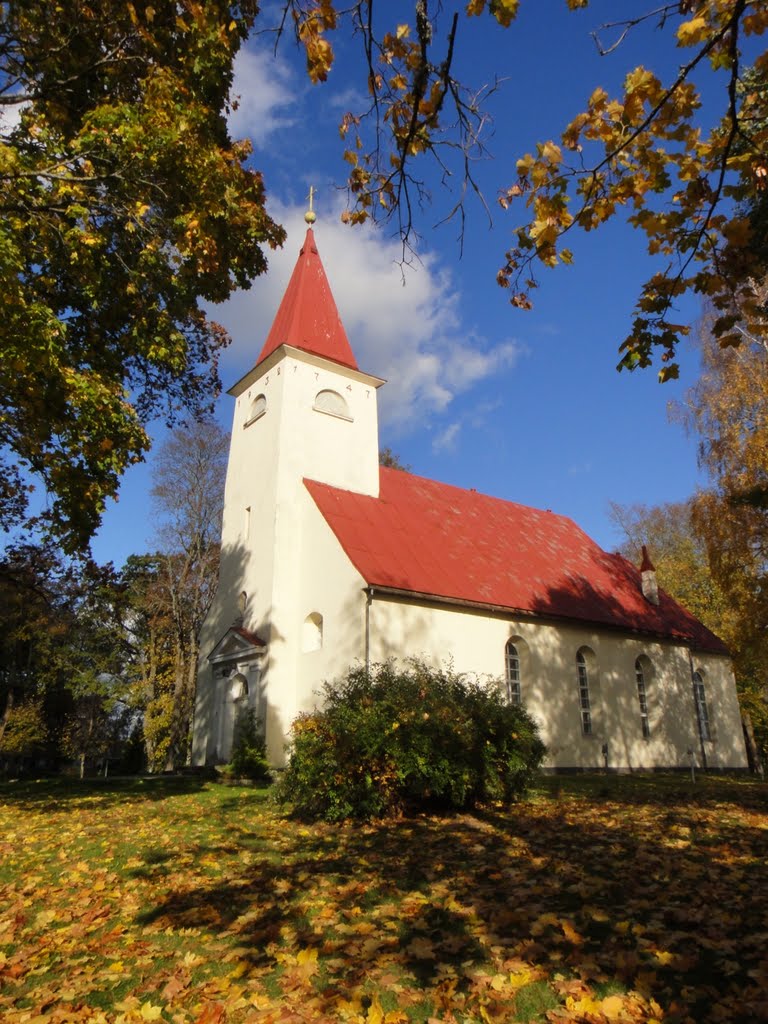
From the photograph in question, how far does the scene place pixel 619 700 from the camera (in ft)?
66.0

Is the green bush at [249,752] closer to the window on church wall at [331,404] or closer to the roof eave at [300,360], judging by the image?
the window on church wall at [331,404]

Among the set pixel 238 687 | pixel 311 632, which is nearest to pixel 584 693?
pixel 311 632

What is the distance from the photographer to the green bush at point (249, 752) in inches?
637

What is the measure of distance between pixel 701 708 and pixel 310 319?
19282 millimetres

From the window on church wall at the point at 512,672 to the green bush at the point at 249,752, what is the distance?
6552mm

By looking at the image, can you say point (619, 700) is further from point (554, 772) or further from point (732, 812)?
point (732, 812)

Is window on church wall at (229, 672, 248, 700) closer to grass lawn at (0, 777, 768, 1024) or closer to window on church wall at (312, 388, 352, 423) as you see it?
window on church wall at (312, 388, 352, 423)

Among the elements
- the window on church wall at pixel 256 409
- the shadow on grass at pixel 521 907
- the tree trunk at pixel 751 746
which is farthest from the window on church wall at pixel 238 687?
the tree trunk at pixel 751 746

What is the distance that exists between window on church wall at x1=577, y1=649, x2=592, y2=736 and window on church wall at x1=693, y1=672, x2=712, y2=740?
5.96m

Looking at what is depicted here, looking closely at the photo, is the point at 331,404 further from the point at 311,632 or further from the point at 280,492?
the point at 311,632

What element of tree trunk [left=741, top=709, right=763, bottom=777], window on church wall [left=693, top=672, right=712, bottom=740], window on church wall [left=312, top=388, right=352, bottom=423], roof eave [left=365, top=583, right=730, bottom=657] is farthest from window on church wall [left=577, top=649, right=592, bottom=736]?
tree trunk [left=741, top=709, right=763, bottom=777]

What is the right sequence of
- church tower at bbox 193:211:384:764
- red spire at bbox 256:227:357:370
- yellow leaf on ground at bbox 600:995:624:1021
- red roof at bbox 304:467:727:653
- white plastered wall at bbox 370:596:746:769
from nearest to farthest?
yellow leaf on ground at bbox 600:995:624:1021 < white plastered wall at bbox 370:596:746:769 < red roof at bbox 304:467:727:653 < church tower at bbox 193:211:384:764 < red spire at bbox 256:227:357:370

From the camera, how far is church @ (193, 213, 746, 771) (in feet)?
55.6

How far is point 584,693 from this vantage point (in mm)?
19562
